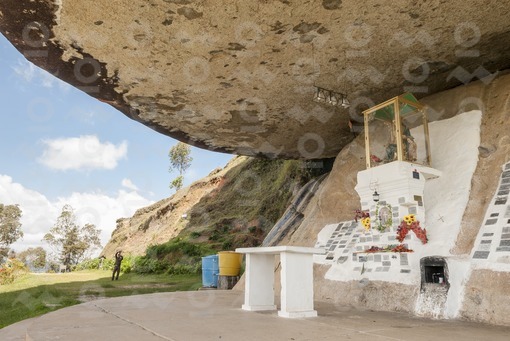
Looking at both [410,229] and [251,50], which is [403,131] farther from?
[251,50]

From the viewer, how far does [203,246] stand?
1916cm

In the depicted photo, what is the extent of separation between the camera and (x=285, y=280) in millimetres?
4664

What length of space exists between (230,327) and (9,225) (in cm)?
4181

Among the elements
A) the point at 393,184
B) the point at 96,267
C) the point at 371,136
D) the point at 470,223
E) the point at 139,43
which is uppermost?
the point at 139,43

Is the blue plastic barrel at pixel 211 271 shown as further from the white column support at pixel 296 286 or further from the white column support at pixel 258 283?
the white column support at pixel 296 286

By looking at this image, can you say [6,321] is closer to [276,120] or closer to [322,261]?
[322,261]

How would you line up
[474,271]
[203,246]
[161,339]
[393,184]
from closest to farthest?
[161,339] < [474,271] < [393,184] < [203,246]

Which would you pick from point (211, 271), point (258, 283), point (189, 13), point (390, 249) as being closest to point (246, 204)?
point (211, 271)

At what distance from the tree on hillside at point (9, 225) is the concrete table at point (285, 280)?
130ft

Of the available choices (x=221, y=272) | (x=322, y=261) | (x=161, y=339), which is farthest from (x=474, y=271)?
(x=221, y=272)

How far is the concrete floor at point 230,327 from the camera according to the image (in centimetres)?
332

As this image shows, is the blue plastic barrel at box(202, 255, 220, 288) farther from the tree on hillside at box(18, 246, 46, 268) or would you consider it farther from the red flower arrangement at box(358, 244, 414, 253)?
the tree on hillside at box(18, 246, 46, 268)

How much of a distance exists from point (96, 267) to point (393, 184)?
2544cm

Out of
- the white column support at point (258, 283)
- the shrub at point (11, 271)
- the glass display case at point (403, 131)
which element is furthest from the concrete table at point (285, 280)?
the shrub at point (11, 271)
